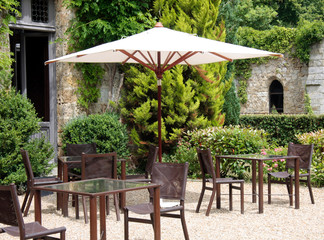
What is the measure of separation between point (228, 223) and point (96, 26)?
228 inches

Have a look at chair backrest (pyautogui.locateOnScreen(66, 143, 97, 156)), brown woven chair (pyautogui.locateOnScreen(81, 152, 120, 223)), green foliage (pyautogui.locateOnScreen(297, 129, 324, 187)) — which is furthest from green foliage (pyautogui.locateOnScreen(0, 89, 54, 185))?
green foliage (pyautogui.locateOnScreen(297, 129, 324, 187))

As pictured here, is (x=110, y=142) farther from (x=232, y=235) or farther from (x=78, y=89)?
(x=232, y=235)

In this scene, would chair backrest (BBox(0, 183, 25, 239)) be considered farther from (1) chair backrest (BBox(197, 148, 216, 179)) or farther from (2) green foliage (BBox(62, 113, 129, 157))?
(2) green foliage (BBox(62, 113, 129, 157))

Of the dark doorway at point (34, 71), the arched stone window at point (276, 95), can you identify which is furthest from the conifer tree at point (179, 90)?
the arched stone window at point (276, 95)

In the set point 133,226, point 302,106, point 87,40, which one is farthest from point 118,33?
point 302,106

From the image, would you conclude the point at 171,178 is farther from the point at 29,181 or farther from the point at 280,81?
the point at 280,81

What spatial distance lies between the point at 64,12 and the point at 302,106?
12.3 meters

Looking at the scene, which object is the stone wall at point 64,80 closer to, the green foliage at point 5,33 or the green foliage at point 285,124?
the green foliage at point 5,33

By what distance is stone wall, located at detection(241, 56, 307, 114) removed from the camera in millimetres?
19891

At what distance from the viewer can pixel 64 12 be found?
10.6 m

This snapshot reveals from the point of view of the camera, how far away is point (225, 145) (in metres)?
9.91

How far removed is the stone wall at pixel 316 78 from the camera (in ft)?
62.6

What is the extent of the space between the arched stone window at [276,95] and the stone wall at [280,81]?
0.34 metres

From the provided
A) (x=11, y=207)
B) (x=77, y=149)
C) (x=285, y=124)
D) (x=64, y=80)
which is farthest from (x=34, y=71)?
(x=285, y=124)
